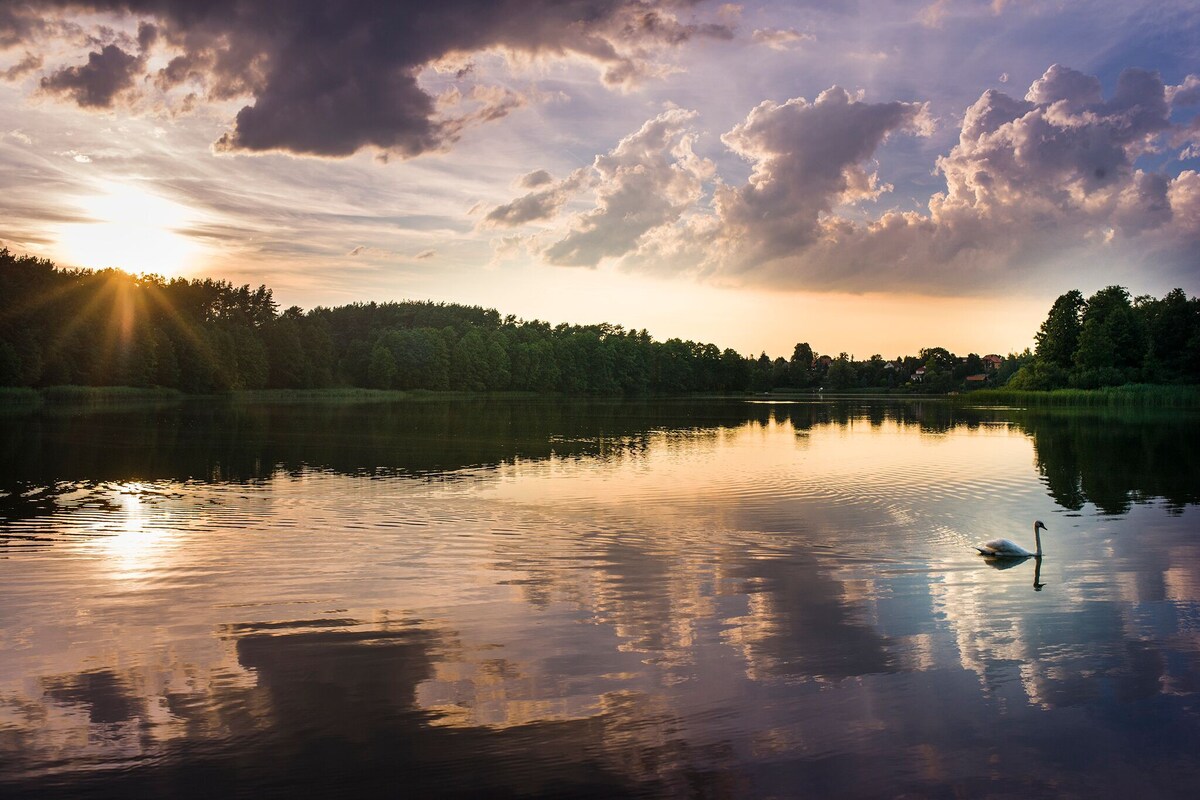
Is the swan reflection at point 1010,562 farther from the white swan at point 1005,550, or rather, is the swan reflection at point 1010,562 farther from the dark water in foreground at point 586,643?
the dark water in foreground at point 586,643

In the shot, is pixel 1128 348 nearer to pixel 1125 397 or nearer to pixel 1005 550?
pixel 1125 397

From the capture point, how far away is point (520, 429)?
2482 inches

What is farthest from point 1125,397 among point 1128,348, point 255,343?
point 255,343

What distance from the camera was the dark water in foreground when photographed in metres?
8.59

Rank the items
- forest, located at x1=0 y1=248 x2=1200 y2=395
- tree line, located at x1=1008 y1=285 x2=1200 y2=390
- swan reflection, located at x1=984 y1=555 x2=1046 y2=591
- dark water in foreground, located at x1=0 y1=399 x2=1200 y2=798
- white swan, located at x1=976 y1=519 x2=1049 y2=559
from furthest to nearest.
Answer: tree line, located at x1=1008 y1=285 x2=1200 y2=390 → forest, located at x1=0 y1=248 x2=1200 y2=395 → white swan, located at x1=976 y1=519 x2=1049 y2=559 → swan reflection, located at x1=984 y1=555 x2=1046 y2=591 → dark water in foreground, located at x1=0 y1=399 x2=1200 y2=798

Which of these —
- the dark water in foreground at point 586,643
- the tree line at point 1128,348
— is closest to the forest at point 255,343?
the tree line at point 1128,348

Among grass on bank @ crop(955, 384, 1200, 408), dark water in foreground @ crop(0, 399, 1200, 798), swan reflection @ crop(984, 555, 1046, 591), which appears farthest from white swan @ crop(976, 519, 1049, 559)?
grass on bank @ crop(955, 384, 1200, 408)

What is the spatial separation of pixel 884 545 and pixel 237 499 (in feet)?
60.6

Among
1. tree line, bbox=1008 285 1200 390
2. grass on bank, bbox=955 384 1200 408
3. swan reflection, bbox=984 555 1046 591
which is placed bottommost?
swan reflection, bbox=984 555 1046 591

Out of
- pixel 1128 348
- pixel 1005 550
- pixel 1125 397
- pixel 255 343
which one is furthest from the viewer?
pixel 255 343

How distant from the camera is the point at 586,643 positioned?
12359 mm

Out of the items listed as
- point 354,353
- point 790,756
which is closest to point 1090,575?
point 790,756

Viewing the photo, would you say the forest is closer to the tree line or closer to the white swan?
the tree line

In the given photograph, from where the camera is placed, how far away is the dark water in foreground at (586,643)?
8594 mm
